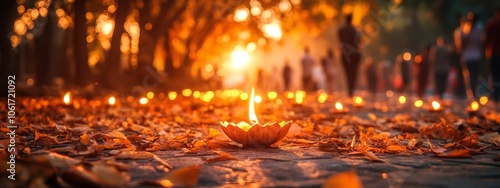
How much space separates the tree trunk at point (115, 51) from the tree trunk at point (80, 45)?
617mm

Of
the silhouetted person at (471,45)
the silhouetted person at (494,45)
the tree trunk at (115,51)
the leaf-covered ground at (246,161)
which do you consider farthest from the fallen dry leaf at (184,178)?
the tree trunk at (115,51)

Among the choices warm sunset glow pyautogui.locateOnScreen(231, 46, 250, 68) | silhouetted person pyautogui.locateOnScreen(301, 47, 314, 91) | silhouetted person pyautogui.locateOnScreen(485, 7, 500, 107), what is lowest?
silhouetted person pyautogui.locateOnScreen(485, 7, 500, 107)

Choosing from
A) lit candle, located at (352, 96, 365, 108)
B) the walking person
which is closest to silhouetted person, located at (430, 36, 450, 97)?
the walking person

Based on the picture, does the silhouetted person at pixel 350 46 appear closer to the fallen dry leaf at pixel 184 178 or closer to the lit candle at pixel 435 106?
the lit candle at pixel 435 106

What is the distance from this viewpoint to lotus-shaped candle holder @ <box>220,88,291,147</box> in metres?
3.51

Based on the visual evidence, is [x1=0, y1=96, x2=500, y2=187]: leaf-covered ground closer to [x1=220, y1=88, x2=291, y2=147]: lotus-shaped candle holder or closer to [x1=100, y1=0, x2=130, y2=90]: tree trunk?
[x1=220, y1=88, x2=291, y2=147]: lotus-shaped candle holder

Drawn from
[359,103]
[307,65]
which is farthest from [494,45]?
[307,65]

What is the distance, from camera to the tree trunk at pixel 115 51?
1451 cm

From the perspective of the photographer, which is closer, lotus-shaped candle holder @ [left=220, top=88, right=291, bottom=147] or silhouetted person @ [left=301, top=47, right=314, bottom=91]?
lotus-shaped candle holder @ [left=220, top=88, right=291, bottom=147]

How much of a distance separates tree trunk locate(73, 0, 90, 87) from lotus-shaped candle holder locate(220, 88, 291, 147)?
38.0 ft

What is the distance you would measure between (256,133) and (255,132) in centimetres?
1

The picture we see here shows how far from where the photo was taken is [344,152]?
3.46 metres

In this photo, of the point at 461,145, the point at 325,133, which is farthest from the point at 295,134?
the point at 461,145

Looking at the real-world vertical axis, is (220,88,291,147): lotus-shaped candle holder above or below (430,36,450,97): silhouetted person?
below
